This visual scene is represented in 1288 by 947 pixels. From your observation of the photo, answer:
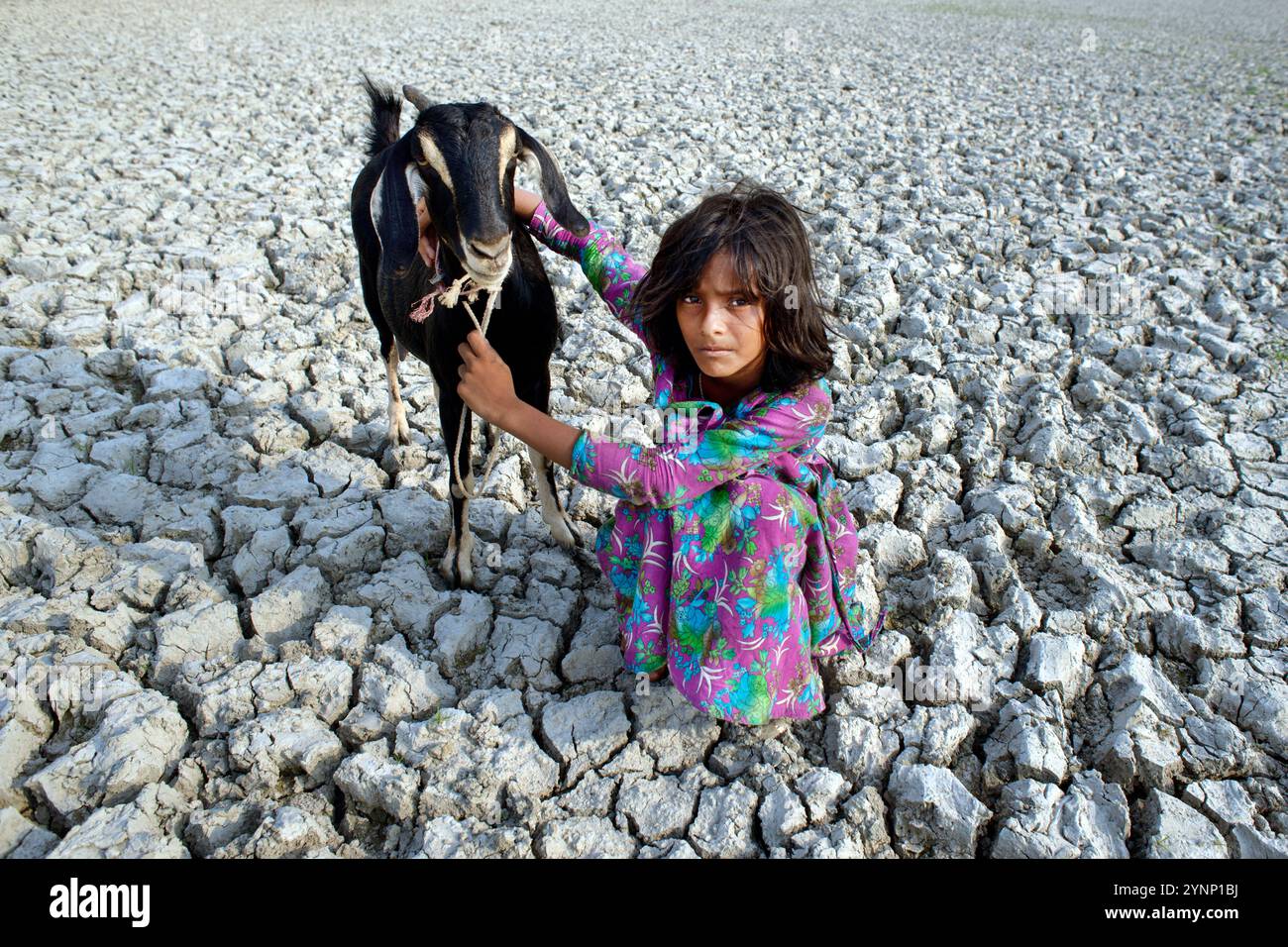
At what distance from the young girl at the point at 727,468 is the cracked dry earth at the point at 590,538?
12.3 inches

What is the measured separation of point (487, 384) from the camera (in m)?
1.94

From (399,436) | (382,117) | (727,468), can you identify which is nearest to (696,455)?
(727,468)

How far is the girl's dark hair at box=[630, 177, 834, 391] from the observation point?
1913mm

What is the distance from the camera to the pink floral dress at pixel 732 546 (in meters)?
1.96

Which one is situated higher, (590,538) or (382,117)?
(382,117)

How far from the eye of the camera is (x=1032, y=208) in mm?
6039

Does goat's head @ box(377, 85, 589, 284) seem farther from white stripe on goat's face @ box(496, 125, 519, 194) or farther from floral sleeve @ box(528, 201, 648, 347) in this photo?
floral sleeve @ box(528, 201, 648, 347)

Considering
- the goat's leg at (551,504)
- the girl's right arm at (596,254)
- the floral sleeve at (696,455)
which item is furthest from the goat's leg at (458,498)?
the floral sleeve at (696,455)

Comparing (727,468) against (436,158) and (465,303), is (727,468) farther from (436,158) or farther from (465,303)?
(436,158)

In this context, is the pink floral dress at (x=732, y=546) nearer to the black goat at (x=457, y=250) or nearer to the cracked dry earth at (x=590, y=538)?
the cracked dry earth at (x=590, y=538)

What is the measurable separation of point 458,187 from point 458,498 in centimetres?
113

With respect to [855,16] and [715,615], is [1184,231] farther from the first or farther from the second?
[855,16]

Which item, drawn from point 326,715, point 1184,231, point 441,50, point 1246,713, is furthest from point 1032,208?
point 441,50
